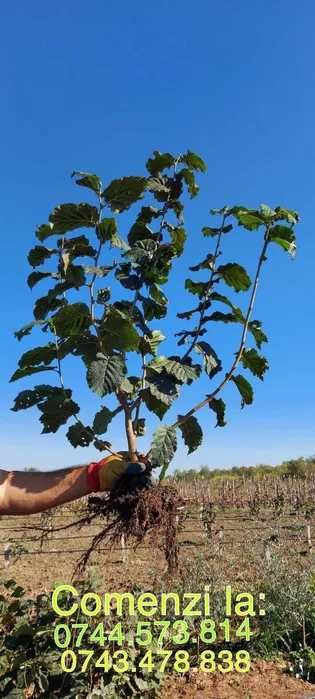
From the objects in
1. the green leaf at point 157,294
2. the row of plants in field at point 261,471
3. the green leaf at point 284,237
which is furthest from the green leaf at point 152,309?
the row of plants in field at point 261,471

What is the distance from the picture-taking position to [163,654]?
3939mm

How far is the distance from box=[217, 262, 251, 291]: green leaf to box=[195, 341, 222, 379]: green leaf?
36cm

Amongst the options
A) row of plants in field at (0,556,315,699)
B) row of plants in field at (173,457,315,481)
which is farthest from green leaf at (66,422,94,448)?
row of plants in field at (173,457,315,481)

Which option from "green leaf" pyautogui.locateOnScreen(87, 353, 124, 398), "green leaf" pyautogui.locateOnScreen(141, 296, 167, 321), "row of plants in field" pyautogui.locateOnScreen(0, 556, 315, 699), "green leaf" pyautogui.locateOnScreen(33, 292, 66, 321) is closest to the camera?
"green leaf" pyautogui.locateOnScreen(87, 353, 124, 398)

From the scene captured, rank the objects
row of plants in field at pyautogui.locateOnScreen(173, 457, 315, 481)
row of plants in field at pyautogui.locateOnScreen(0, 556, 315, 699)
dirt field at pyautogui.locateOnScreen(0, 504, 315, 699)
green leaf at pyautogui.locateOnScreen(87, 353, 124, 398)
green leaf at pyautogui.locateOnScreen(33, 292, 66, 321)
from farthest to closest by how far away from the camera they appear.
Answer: row of plants in field at pyautogui.locateOnScreen(173, 457, 315, 481) → dirt field at pyautogui.locateOnScreen(0, 504, 315, 699) → row of plants in field at pyautogui.locateOnScreen(0, 556, 315, 699) → green leaf at pyautogui.locateOnScreen(33, 292, 66, 321) → green leaf at pyautogui.locateOnScreen(87, 353, 124, 398)

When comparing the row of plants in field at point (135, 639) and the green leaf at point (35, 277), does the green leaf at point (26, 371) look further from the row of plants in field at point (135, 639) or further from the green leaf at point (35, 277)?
the row of plants in field at point (135, 639)

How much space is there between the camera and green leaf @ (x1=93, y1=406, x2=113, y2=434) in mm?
2705

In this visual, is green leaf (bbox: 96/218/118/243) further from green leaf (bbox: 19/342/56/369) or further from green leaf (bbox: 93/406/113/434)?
green leaf (bbox: 93/406/113/434)

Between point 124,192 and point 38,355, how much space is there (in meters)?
0.93

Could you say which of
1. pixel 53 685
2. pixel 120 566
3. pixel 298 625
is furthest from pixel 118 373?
pixel 120 566

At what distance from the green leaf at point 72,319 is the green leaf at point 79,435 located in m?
0.50

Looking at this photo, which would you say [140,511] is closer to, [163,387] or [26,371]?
[163,387]

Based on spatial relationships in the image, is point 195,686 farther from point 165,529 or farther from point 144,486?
point 144,486

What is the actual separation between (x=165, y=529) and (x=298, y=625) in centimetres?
306
